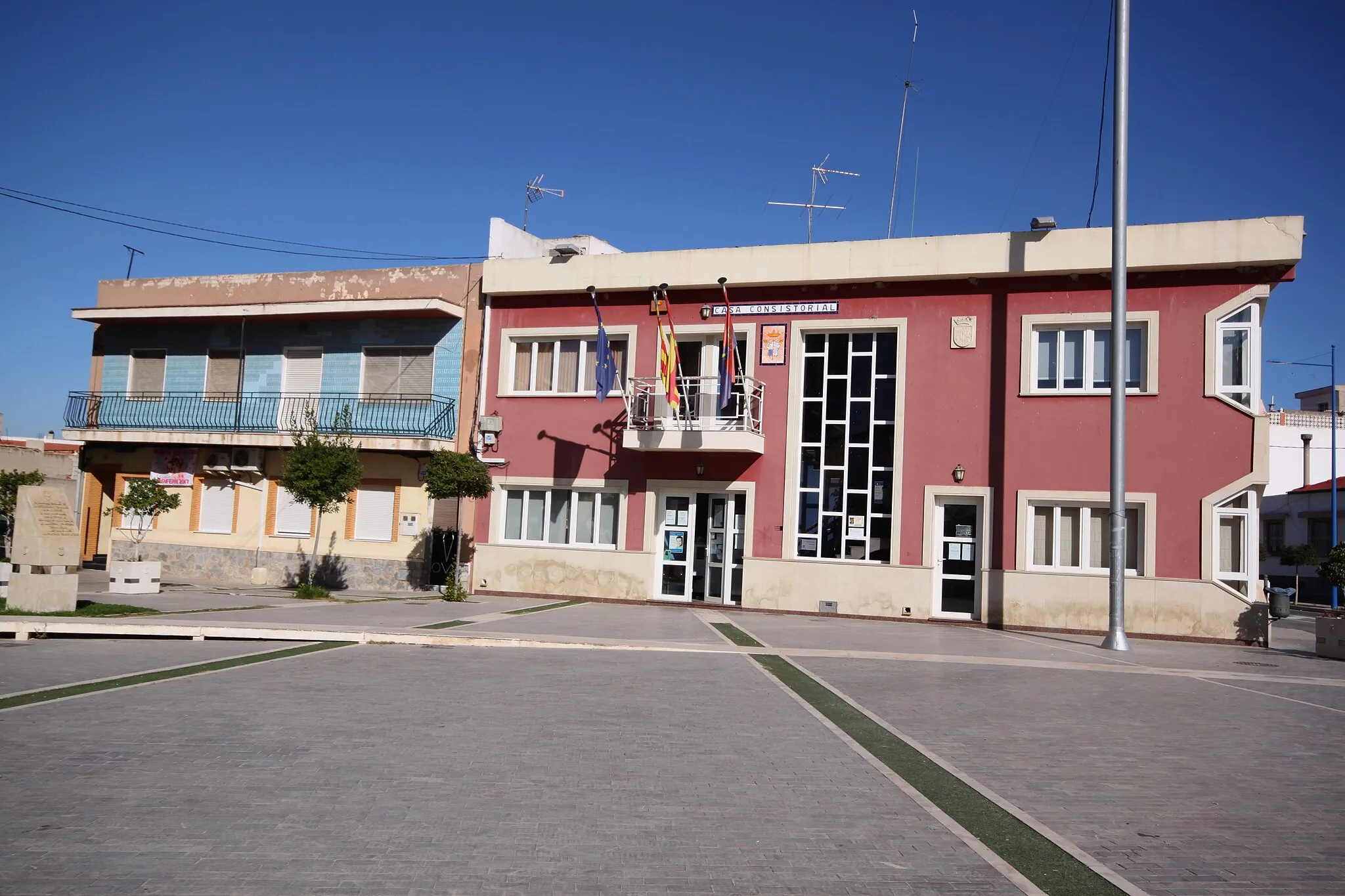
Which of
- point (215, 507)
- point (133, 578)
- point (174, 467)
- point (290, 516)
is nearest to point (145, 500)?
point (133, 578)

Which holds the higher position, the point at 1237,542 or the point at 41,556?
the point at 1237,542

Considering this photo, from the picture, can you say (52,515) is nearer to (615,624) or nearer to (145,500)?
(145,500)

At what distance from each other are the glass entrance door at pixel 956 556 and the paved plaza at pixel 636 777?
7.28 m

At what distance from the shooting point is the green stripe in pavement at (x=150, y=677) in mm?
8508

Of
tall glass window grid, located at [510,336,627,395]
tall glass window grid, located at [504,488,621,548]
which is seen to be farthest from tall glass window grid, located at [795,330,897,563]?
tall glass window grid, located at [510,336,627,395]

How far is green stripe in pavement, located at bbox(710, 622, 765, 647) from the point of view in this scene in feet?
47.9

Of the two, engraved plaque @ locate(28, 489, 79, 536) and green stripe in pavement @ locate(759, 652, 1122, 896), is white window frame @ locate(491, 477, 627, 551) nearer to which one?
engraved plaque @ locate(28, 489, 79, 536)

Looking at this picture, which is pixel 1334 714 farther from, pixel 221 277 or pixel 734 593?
A: pixel 221 277

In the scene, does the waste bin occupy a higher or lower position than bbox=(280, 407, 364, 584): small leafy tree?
lower

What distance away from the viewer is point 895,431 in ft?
Result: 66.6

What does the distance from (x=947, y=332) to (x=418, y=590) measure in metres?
12.8

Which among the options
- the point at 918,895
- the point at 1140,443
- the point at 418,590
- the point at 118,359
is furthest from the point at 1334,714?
the point at 118,359

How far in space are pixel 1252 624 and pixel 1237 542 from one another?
1.54m

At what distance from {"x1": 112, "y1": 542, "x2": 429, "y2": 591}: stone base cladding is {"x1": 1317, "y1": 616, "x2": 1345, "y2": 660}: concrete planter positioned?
17.4 m
